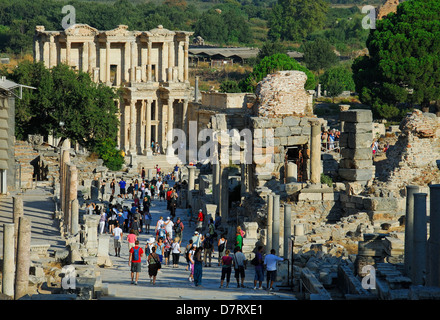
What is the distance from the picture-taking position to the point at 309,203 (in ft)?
102

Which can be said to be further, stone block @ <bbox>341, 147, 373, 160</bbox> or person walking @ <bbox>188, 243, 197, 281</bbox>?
stone block @ <bbox>341, 147, 373, 160</bbox>

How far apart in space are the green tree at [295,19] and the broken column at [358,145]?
92168 mm

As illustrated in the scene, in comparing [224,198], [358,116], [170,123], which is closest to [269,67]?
[170,123]

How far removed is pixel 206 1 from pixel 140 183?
122 meters

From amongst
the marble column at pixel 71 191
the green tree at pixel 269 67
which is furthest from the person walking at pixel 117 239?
the green tree at pixel 269 67

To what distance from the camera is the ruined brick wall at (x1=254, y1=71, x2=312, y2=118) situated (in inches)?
1348

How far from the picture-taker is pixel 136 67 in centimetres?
7256

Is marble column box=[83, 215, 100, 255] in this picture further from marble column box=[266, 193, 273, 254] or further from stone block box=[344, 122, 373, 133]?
stone block box=[344, 122, 373, 133]

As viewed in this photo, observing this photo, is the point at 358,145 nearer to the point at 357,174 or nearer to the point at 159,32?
the point at 357,174

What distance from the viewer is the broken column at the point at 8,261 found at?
71.2ft

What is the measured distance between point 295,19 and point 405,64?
66638 mm

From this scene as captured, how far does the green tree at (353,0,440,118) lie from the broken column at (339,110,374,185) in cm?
3200

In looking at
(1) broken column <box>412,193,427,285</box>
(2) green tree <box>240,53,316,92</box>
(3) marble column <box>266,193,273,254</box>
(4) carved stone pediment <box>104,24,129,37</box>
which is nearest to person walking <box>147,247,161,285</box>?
(3) marble column <box>266,193,273,254</box>

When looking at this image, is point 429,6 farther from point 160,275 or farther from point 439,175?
point 160,275
